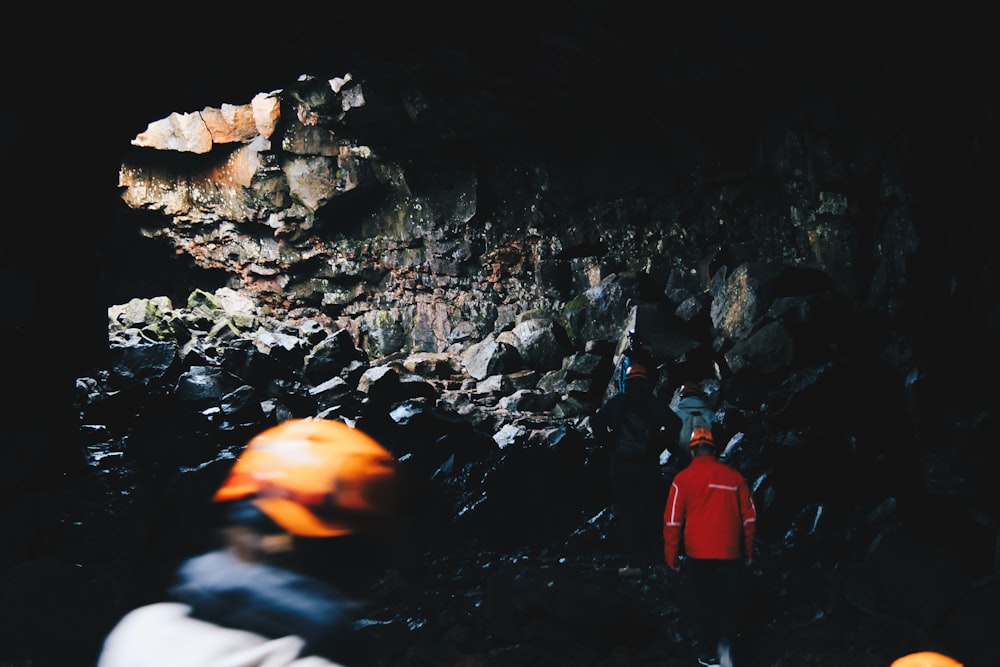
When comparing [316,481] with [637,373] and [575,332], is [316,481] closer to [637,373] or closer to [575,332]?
[637,373]

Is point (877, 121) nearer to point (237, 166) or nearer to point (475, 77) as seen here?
point (475, 77)

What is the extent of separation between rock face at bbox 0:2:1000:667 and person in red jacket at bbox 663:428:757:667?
327 millimetres

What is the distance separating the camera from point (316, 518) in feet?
7.64

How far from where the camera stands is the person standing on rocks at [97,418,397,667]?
2016mm

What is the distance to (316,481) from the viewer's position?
2359mm

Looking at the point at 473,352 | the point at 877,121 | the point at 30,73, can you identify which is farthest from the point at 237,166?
the point at 877,121

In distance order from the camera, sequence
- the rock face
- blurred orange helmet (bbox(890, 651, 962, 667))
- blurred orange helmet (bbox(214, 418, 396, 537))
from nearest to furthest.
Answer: blurred orange helmet (bbox(214, 418, 396, 537)) → blurred orange helmet (bbox(890, 651, 962, 667)) → the rock face

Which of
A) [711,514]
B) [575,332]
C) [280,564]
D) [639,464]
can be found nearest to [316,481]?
[280,564]

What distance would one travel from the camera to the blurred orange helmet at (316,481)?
232cm

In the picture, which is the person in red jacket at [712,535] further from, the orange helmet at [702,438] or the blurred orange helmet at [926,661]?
the blurred orange helmet at [926,661]

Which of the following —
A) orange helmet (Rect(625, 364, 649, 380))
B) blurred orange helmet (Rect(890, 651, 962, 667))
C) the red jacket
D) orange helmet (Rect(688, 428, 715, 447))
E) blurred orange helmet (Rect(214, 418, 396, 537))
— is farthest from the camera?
orange helmet (Rect(625, 364, 649, 380))

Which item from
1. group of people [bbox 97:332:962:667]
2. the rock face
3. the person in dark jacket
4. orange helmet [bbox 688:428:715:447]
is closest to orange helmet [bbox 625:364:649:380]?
the person in dark jacket

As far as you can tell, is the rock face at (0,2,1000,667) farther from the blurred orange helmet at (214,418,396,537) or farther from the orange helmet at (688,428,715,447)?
the orange helmet at (688,428,715,447)

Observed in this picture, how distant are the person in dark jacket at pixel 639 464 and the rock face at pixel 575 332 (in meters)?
0.31
